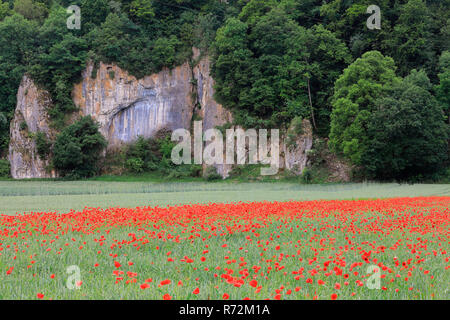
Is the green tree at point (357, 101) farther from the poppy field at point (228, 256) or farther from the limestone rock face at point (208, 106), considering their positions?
the poppy field at point (228, 256)

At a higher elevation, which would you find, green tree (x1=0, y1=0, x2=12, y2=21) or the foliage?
green tree (x1=0, y1=0, x2=12, y2=21)

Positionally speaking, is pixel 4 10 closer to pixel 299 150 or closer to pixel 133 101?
pixel 133 101

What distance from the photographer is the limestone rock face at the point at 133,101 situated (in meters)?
64.8

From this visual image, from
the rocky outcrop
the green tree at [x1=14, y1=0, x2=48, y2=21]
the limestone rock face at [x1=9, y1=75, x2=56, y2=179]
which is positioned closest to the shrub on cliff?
the rocky outcrop

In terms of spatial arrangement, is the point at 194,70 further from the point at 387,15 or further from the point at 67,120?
the point at 387,15

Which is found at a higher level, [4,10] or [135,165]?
[4,10]

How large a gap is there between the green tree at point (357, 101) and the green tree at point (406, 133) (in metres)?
0.91

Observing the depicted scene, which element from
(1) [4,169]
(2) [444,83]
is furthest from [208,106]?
(1) [4,169]

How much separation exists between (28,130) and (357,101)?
4691cm

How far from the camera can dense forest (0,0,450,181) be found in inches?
1810

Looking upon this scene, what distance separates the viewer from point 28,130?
206 feet

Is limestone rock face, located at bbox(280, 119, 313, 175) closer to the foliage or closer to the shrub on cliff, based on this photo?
the foliage

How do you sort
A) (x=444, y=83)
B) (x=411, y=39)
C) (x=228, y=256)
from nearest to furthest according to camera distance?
(x=228, y=256), (x=444, y=83), (x=411, y=39)

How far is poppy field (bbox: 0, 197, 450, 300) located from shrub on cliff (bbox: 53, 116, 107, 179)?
146ft
